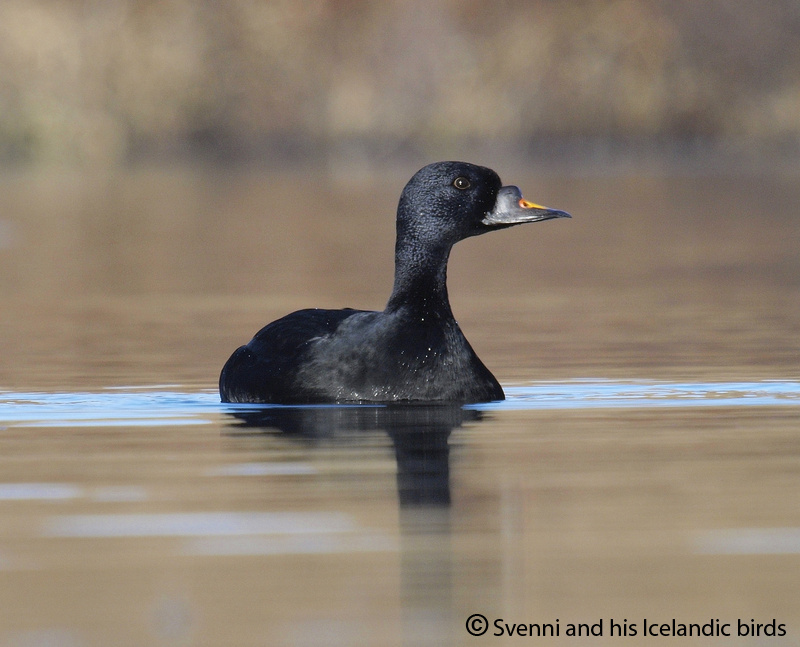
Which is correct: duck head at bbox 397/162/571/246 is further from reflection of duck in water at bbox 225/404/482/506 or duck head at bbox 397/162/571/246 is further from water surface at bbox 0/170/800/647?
reflection of duck in water at bbox 225/404/482/506

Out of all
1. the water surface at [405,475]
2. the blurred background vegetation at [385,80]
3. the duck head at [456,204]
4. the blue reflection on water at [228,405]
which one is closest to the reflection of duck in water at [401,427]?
the water surface at [405,475]

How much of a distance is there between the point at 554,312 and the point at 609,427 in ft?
16.2

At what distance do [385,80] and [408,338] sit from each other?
3018cm

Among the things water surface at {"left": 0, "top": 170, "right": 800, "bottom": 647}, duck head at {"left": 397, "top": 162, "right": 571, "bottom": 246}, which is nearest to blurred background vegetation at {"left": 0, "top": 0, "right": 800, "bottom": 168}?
water surface at {"left": 0, "top": 170, "right": 800, "bottom": 647}

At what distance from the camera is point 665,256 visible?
17875 mm

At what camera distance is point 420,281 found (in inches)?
358

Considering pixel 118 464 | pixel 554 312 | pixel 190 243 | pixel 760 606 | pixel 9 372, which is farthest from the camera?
pixel 190 243

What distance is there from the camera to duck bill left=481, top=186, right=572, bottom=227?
359 inches

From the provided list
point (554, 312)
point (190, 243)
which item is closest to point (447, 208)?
point (554, 312)

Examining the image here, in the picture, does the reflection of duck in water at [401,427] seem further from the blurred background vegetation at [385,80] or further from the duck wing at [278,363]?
the blurred background vegetation at [385,80]

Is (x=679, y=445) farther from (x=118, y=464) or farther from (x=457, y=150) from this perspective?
(x=457, y=150)

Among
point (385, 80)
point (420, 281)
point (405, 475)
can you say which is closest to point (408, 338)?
point (420, 281)

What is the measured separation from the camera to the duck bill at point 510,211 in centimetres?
912

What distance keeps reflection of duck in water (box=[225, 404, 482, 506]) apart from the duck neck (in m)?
Result: 0.61
